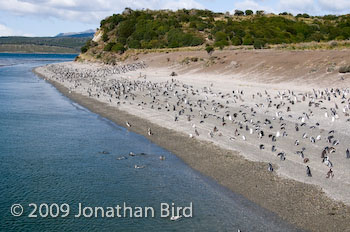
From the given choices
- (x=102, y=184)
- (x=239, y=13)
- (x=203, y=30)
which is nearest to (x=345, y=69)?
(x=102, y=184)

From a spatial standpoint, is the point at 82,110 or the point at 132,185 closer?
the point at 132,185

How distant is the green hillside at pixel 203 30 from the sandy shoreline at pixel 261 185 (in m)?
44.4

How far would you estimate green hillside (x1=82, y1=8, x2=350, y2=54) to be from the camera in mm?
78000

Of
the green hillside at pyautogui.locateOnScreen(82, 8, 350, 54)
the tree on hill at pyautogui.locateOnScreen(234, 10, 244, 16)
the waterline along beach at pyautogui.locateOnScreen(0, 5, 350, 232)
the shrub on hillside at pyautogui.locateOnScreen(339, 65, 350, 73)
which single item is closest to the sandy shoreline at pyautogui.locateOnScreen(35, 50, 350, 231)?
the waterline along beach at pyautogui.locateOnScreen(0, 5, 350, 232)

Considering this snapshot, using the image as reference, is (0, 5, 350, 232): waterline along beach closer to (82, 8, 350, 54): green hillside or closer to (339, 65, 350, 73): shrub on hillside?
(339, 65, 350, 73): shrub on hillside

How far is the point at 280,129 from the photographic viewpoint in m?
23.6

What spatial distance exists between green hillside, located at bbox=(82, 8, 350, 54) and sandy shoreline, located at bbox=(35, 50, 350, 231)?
146 ft

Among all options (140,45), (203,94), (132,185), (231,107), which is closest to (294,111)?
(231,107)

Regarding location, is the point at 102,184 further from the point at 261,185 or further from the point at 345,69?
the point at 345,69

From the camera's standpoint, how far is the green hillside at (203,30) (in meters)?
78.0

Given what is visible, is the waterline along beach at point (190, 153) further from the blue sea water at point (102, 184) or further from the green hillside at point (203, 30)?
the green hillside at point (203, 30)

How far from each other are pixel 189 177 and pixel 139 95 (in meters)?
24.2

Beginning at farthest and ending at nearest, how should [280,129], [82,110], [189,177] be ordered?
1. [82,110]
2. [280,129]
3. [189,177]

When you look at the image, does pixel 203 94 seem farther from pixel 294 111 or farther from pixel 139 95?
pixel 294 111
